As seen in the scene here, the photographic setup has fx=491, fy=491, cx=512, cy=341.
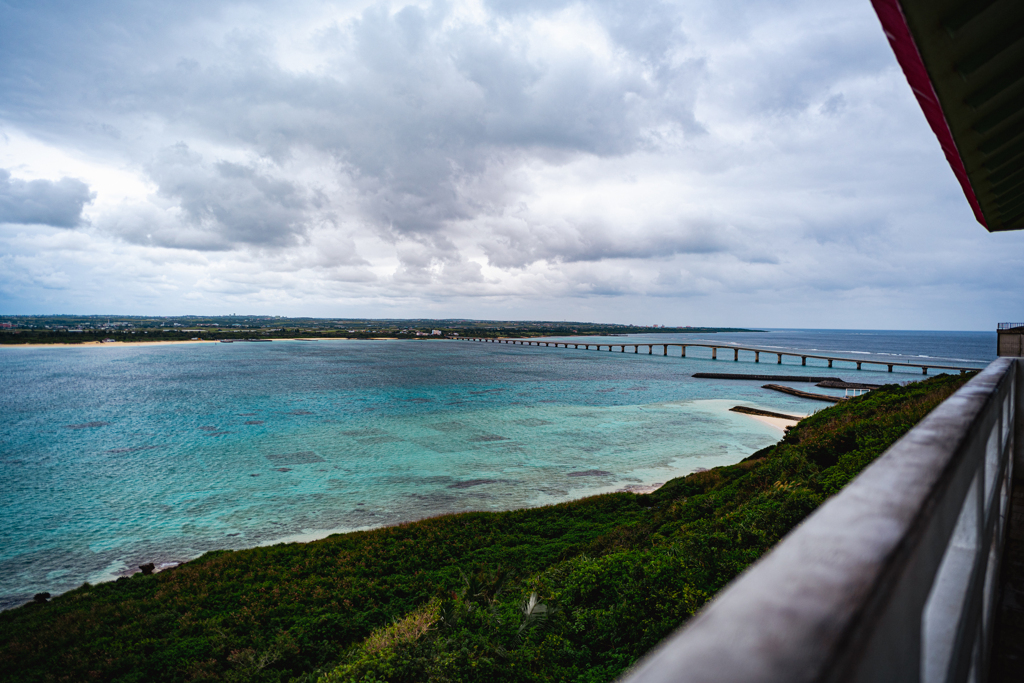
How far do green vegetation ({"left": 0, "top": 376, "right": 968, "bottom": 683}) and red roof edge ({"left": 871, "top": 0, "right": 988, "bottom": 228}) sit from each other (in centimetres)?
703

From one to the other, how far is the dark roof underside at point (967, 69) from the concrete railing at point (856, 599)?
3.15 m

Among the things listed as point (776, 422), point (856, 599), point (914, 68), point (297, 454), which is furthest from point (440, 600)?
point (776, 422)

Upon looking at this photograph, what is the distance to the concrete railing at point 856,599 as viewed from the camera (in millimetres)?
720

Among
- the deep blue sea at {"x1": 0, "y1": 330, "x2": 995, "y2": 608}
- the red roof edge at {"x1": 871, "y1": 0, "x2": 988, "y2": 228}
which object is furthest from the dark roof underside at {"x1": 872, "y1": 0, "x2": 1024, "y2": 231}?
the deep blue sea at {"x1": 0, "y1": 330, "x2": 995, "y2": 608}

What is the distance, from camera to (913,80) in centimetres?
398

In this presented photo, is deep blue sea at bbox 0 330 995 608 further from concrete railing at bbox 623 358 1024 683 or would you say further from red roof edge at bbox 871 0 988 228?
concrete railing at bbox 623 358 1024 683

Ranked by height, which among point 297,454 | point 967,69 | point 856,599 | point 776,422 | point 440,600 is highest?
point 967,69

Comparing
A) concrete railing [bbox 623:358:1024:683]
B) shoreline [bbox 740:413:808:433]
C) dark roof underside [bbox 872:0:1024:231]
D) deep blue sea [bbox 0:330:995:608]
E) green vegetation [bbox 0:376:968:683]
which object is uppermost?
dark roof underside [bbox 872:0:1024:231]

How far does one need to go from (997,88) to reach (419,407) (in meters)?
55.4

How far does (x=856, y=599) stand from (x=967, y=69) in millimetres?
4748

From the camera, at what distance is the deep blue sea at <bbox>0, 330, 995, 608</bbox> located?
75.0 ft

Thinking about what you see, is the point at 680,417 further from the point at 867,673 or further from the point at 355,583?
the point at 867,673

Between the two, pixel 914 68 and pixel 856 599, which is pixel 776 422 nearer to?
pixel 914 68

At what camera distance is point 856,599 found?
0.82 metres
